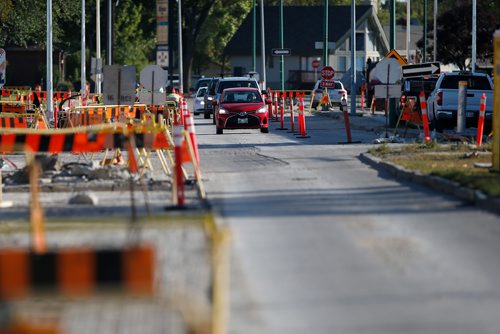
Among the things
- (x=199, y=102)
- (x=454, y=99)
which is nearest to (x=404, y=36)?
(x=199, y=102)

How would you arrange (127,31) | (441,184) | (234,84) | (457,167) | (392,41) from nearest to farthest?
(441,184), (457,167), (392,41), (234,84), (127,31)

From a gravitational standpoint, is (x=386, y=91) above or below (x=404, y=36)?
below

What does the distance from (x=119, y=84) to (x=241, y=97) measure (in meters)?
8.68

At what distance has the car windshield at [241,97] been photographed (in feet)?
135

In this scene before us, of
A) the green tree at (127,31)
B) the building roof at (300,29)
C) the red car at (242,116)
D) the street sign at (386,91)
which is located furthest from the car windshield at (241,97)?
the building roof at (300,29)

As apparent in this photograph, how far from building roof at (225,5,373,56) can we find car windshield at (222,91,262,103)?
6362 centimetres

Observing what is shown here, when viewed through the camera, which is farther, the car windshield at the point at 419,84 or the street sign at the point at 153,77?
the car windshield at the point at 419,84

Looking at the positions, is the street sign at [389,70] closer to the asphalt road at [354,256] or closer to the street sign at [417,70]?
the street sign at [417,70]

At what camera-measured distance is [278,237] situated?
13.6 m

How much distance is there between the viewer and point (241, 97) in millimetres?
41719

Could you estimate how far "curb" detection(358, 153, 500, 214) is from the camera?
53.2ft

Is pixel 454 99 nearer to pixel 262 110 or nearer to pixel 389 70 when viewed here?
pixel 389 70

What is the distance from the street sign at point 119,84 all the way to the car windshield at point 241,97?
301 inches

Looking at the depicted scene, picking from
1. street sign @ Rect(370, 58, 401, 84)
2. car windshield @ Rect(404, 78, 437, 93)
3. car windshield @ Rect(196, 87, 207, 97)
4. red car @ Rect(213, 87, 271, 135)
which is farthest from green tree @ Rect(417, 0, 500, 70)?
street sign @ Rect(370, 58, 401, 84)
